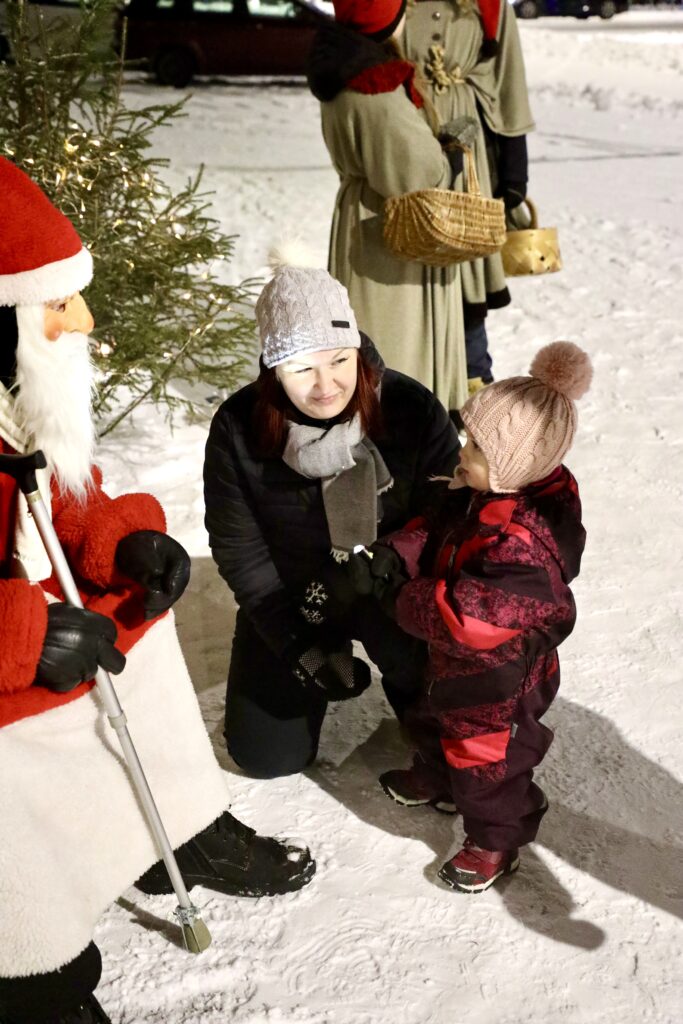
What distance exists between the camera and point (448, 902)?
219cm

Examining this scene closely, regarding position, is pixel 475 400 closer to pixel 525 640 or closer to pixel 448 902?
pixel 525 640

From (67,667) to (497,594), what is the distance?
78 centimetres

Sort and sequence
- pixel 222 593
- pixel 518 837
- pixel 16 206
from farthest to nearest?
1. pixel 222 593
2. pixel 518 837
3. pixel 16 206

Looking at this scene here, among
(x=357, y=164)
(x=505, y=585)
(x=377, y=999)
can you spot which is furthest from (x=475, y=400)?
(x=357, y=164)

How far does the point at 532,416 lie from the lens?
1.87 meters

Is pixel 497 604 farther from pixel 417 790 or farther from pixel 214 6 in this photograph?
pixel 214 6

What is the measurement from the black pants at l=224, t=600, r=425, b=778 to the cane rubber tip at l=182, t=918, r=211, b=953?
1.68ft

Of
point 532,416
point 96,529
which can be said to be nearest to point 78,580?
point 96,529

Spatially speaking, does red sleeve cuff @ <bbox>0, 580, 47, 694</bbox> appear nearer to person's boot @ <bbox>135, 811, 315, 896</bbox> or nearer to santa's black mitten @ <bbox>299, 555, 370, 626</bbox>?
person's boot @ <bbox>135, 811, 315, 896</bbox>

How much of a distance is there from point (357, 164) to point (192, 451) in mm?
1333

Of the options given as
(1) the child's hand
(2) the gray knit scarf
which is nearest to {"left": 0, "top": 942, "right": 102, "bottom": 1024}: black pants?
(2) the gray knit scarf

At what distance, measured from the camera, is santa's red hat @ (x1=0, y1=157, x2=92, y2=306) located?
1604 mm

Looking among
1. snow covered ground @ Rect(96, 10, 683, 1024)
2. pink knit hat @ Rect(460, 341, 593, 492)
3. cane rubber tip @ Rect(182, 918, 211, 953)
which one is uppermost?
pink knit hat @ Rect(460, 341, 593, 492)

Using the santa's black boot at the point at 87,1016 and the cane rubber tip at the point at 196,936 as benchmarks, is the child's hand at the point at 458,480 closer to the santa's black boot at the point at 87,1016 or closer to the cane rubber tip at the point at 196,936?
the cane rubber tip at the point at 196,936
